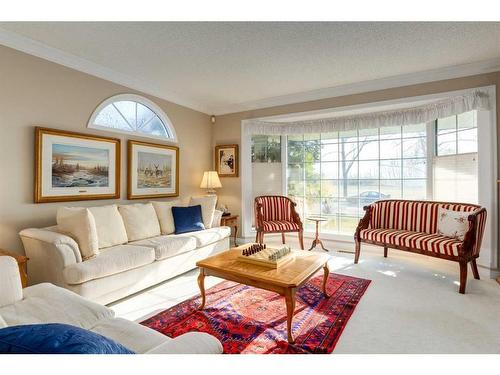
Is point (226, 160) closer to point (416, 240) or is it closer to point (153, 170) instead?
point (153, 170)

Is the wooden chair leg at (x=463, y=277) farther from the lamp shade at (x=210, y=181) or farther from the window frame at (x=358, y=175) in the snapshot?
the lamp shade at (x=210, y=181)

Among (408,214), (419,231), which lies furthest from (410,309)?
(408,214)

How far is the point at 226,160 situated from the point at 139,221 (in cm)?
219

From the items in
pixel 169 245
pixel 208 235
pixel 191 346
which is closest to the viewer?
pixel 191 346

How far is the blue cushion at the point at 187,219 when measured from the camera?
12.2 ft

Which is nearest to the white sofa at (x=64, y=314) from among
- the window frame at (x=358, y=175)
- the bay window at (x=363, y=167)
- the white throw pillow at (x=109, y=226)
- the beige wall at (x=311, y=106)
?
the white throw pillow at (x=109, y=226)

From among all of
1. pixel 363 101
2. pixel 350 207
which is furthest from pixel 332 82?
pixel 350 207

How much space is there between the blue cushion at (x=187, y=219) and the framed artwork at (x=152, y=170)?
1.85 ft

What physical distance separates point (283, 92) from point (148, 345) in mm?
3983

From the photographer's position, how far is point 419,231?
368 centimetres

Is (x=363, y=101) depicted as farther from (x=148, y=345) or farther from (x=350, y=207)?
(x=148, y=345)

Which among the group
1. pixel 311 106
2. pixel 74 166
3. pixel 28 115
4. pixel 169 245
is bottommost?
pixel 169 245

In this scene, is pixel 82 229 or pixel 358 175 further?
pixel 358 175
